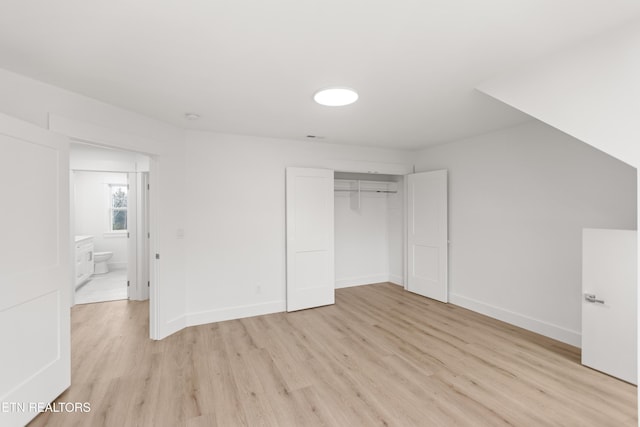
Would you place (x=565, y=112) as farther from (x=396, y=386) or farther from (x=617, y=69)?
(x=396, y=386)

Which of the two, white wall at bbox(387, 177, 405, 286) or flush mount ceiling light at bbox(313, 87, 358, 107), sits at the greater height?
flush mount ceiling light at bbox(313, 87, 358, 107)

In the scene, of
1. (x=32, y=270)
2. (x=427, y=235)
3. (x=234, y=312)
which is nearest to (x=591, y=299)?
(x=427, y=235)

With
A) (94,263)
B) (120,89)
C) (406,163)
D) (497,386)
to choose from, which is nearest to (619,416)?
(497,386)

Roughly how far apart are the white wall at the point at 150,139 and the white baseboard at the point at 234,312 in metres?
0.19

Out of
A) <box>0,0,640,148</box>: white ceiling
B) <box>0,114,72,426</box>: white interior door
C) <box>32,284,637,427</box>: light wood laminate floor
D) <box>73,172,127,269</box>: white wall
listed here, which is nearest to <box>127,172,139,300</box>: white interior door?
<box>32,284,637,427</box>: light wood laminate floor

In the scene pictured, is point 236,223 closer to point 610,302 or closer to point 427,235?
point 427,235

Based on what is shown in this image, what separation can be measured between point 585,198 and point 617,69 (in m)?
1.80

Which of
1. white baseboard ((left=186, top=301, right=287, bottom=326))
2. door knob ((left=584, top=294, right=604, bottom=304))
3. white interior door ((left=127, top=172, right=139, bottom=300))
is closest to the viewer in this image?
door knob ((left=584, top=294, right=604, bottom=304))

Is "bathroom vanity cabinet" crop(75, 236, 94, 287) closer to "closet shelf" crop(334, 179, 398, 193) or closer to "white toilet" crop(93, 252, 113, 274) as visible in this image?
"white toilet" crop(93, 252, 113, 274)

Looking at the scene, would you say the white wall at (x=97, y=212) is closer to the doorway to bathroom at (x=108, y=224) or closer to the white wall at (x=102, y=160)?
the doorway to bathroom at (x=108, y=224)

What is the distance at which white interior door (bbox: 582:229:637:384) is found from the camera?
2.35 m

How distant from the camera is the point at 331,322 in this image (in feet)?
12.3

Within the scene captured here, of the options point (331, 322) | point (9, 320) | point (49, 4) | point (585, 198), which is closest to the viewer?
point (49, 4)

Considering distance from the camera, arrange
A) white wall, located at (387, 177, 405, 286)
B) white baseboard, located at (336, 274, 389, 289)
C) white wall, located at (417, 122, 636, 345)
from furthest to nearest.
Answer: white wall, located at (387, 177, 405, 286), white baseboard, located at (336, 274, 389, 289), white wall, located at (417, 122, 636, 345)
